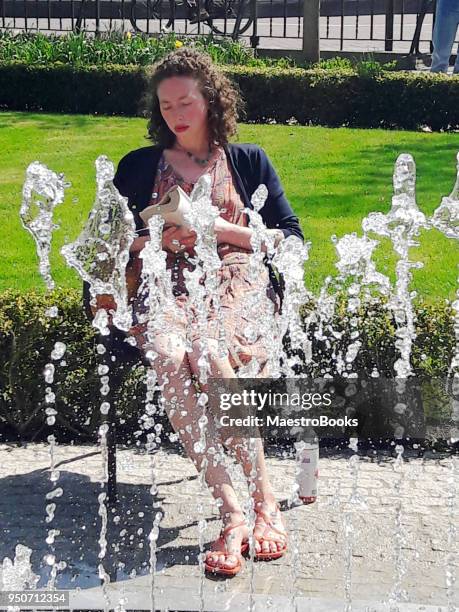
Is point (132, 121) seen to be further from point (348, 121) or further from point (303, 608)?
point (303, 608)

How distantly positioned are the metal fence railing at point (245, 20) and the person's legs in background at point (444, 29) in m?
1.70

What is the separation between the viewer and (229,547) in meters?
3.61

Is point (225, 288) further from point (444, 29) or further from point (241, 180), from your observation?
point (444, 29)

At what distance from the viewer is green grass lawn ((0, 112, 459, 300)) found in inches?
241

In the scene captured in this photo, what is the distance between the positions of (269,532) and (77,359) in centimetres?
121

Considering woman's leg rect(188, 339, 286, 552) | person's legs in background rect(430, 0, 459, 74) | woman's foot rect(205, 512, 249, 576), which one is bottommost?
woman's foot rect(205, 512, 249, 576)

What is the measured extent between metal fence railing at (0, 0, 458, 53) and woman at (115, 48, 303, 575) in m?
8.63

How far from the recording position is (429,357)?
14.8 feet

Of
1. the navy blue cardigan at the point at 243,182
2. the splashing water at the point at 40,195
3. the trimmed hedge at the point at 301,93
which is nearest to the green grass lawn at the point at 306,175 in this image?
the trimmed hedge at the point at 301,93

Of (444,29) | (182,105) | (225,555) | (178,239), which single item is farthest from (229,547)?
(444,29)

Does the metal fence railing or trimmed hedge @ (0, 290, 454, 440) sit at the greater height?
the metal fence railing

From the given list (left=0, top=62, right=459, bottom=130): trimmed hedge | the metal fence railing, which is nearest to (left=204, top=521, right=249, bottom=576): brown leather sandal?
(left=0, top=62, right=459, bottom=130): trimmed hedge

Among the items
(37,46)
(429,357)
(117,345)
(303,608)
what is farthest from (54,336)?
(37,46)

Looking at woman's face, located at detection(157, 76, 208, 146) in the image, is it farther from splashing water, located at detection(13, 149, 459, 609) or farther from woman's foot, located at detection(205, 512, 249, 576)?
woman's foot, located at detection(205, 512, 249, 576)
